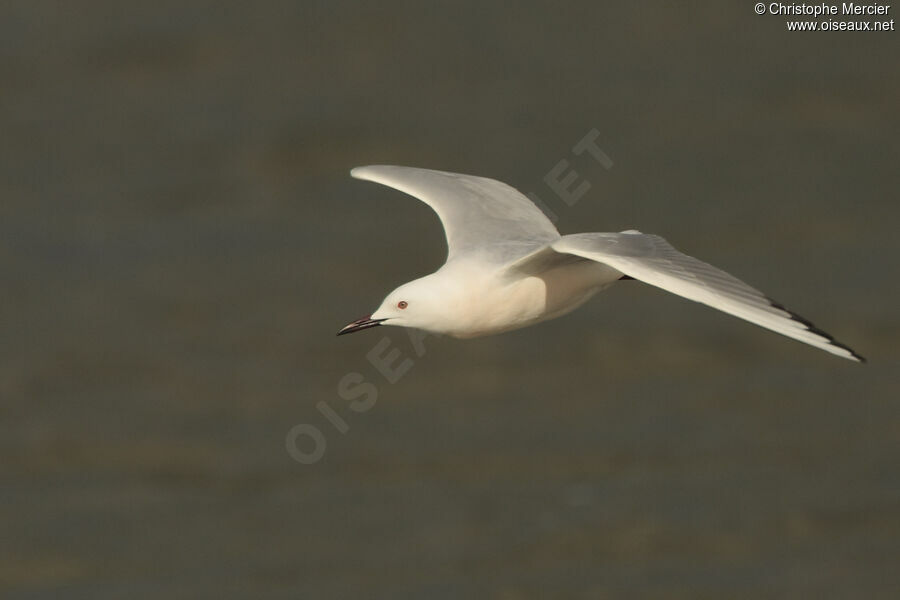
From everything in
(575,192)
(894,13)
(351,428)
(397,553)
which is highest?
(894,13)

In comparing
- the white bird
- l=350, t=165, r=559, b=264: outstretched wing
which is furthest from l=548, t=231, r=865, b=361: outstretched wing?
l=350, t=165, r=559, b=264: outstretched wing

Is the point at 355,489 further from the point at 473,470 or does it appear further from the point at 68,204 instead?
the point at 68,204

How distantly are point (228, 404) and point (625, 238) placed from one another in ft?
39.8

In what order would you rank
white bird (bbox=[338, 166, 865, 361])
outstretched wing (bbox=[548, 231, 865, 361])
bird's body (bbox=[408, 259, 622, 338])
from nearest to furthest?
outstretched wing (bbox=[548, 231, 865, 361]) → white bird (bbox=[338, 166, 865, 361]) → bird's body (bbox=[408, 259, 622, 338])

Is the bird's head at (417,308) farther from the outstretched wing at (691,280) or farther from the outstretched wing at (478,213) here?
the outstretched wing at (691,280)

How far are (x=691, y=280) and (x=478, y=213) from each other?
5.71 ft

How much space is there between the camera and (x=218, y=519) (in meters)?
18.1

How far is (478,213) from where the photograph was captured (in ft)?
26.6

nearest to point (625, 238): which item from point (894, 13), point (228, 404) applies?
point (228, 404)

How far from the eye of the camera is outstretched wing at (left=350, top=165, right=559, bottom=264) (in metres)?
7.50

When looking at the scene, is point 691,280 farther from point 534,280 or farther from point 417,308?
point 417,308

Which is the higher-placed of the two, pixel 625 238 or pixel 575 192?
pixel 575 192

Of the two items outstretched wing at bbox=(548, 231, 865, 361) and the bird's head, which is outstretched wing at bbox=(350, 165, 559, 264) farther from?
outstretched wing at bbox=(548, 231, 865, 361)

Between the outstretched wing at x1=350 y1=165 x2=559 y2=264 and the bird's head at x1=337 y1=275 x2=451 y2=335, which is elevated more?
the outstretched wing at x1=350 y1=165 x2=559 y2=264
